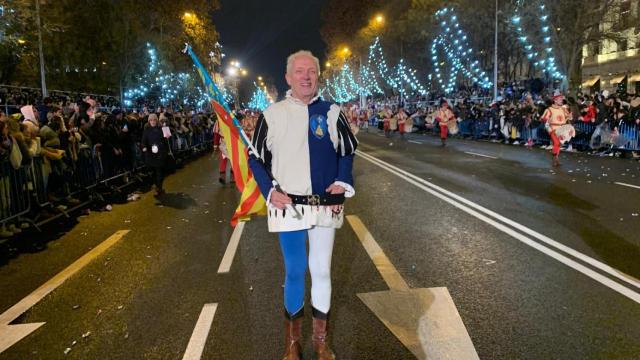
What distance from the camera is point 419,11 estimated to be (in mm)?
52250

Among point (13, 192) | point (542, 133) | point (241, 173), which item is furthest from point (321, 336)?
point (542, 133)

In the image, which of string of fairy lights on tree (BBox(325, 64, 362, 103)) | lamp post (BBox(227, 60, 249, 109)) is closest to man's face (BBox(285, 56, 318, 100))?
lamp post (BBox(227, 60, 249, 109))

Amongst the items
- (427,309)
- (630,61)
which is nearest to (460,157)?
(427,309)

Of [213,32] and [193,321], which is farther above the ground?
[213,32]

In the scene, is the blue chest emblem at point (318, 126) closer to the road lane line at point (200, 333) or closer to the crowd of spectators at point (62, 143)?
the road lane line at point (200, 333)

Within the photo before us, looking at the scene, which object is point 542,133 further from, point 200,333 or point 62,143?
point 200,333

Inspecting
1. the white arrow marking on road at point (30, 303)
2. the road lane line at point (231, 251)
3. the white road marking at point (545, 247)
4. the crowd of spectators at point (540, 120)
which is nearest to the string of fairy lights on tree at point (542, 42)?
the crowd of spectators at point (540, 120)

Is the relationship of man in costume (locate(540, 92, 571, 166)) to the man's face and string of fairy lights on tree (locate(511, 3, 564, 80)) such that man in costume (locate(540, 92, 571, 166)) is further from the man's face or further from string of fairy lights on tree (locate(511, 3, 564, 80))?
string of fairy lights on tree (locate(511, 3, 564, 80))

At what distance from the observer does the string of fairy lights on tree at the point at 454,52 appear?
45.1 meters

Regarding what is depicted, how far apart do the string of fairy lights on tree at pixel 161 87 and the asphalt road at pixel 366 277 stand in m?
27.5

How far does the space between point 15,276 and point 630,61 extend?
4714cm

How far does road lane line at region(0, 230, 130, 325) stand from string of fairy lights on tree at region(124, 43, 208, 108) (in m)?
28.2

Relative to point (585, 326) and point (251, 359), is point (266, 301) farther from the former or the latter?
point (585, 326)


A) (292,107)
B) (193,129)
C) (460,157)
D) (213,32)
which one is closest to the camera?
(292,107)
